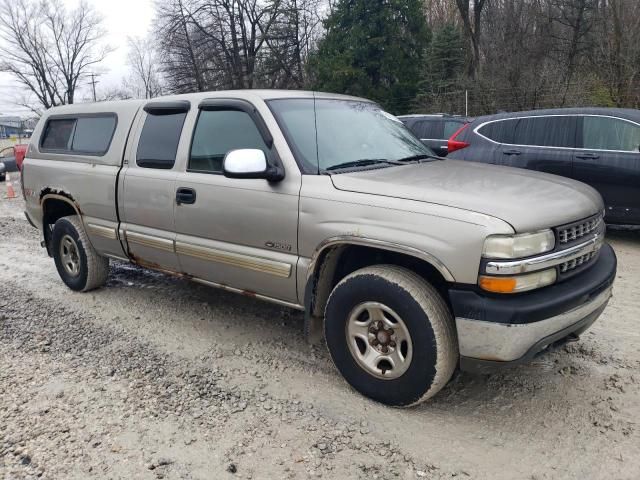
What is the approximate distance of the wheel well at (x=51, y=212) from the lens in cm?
552

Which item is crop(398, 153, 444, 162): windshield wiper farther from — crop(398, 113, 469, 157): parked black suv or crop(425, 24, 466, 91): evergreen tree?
crop(425, 24, 466, 91): evergreen tree

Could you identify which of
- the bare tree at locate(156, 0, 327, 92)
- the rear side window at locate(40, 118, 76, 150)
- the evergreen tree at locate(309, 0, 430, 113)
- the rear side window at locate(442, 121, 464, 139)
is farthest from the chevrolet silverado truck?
the bare tree at locate(156, 0, 327, 92)

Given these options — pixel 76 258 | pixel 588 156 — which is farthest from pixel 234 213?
pixel 588 156

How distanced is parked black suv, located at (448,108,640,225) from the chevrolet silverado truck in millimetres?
3454

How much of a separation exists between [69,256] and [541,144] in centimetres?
593

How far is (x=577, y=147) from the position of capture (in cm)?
688

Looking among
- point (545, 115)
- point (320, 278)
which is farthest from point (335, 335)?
point (545, 115)

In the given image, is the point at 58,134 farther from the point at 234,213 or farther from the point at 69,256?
the point at 234,213

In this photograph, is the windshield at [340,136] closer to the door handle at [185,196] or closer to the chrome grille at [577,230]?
the door handle at [185,196]

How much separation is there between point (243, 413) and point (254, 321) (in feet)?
4.86

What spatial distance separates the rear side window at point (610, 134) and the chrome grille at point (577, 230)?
3995mm

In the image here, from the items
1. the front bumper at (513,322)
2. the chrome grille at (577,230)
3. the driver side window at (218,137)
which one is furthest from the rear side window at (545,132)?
the driver side window at (218,137)

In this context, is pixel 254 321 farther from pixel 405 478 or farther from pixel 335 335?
pixel 405 478

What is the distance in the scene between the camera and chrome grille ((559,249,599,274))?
9.45 ft
